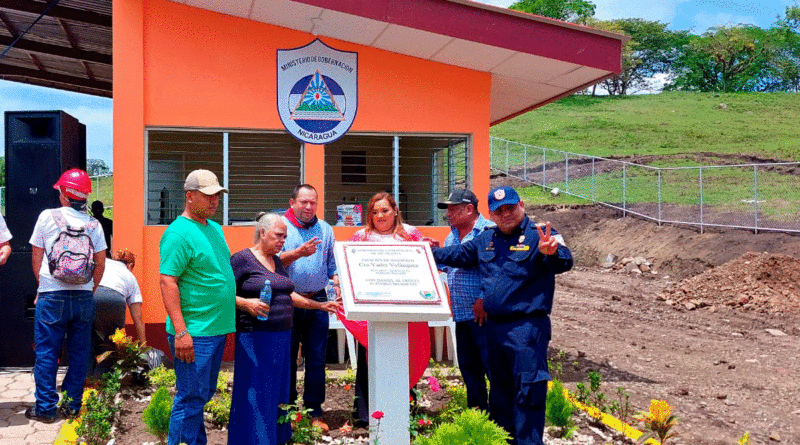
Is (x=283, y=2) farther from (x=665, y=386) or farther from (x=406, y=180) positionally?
(x=665, y=386)

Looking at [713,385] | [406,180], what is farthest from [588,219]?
[713,385]

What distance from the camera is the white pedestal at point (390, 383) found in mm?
4203

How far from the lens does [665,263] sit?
18.5m

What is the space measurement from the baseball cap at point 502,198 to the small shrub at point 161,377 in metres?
3.45

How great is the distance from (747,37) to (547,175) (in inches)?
1679

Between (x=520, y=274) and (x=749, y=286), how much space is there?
11.7 meters

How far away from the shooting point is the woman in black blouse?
171 inches

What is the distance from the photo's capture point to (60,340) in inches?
219

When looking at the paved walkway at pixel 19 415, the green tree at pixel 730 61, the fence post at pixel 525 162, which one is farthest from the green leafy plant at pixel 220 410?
the green tree at pixel 730 61

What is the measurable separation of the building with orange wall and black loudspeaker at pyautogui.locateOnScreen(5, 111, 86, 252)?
0.59 meters

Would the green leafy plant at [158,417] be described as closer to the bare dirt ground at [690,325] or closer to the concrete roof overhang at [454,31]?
the bare dirt ground at [690,325]

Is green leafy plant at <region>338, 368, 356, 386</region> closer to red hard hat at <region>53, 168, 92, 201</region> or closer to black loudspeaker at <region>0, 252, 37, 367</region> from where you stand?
red hard hat at <region>53, 168, 92, 201</region>

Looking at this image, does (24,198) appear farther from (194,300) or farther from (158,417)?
(194,300)

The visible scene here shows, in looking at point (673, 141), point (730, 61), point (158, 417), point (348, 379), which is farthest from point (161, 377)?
point (730, 61)
